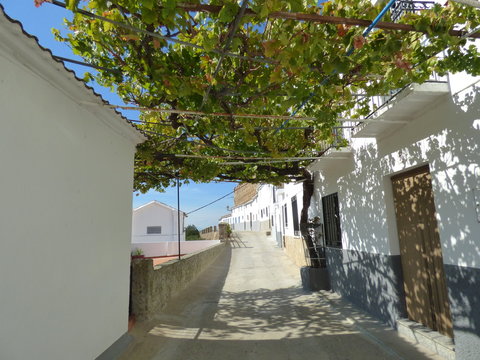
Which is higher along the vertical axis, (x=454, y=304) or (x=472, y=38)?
(x=472, y=38)

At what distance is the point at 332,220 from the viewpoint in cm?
934

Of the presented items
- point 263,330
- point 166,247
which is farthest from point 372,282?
point 166,247

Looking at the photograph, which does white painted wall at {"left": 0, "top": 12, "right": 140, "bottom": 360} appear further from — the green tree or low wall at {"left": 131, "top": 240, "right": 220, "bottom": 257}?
low wall at {"left": 131, "top": 240, "right": 220, "bottom": 257}

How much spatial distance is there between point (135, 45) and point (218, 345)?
4812 mm

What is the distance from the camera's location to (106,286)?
4.48 meters

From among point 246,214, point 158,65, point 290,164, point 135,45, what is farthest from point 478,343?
point 246,214

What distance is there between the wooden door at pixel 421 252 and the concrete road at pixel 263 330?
0.62 metres

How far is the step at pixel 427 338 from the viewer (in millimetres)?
4320

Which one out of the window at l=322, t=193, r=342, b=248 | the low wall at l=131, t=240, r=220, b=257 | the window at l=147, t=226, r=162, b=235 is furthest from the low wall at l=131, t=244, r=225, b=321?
the window at l=147, t=226, r=162, b=235

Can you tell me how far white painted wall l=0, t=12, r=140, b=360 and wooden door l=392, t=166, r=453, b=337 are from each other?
16.4 ft

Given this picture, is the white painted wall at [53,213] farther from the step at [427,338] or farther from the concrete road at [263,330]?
the step at [427,338]

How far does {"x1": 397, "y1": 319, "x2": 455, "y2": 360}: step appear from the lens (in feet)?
14.2

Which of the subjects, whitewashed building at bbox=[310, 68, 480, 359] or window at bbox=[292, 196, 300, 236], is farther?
window at bbox=[292, 196, 300, 236]

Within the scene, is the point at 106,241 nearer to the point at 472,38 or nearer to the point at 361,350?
the point at 361,350
